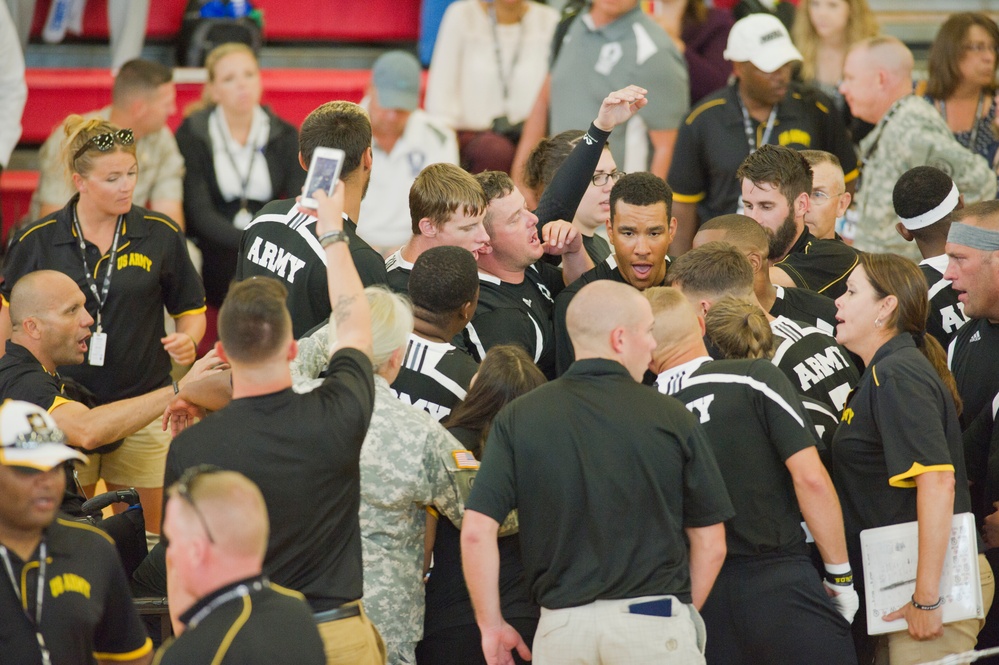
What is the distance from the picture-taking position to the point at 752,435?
11.6ft

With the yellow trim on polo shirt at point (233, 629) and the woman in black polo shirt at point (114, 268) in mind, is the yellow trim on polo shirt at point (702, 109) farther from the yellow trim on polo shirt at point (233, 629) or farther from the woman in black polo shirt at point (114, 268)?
the yellow trim on polo shirt at point (233, 629)

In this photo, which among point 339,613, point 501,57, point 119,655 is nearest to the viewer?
point 119,655

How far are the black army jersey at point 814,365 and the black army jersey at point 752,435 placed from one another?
0.53 m

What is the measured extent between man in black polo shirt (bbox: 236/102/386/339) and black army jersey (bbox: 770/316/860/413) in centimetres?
139

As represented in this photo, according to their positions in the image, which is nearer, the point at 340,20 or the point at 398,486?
the point at 398,486

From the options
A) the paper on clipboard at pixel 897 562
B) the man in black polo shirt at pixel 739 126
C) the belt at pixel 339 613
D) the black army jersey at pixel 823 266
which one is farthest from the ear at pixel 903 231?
the belt at pixel 339 613

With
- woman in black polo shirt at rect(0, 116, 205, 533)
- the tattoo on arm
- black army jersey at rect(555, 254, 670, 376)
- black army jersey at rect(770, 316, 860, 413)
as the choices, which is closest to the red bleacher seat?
woman in black polo shirt at rect(0, 116, 205, 533)

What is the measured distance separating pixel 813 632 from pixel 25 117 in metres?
6.57

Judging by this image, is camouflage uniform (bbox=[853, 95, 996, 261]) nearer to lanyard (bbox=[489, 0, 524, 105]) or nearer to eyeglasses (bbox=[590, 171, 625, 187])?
eyeglasses (bbox=[590, 171, 625, 187])

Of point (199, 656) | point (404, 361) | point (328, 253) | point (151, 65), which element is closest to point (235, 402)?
point (328, 253)

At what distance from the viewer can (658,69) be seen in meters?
6.90

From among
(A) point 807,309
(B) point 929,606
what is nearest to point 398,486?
(B) point 929,606

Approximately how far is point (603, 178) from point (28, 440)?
2.92 meters

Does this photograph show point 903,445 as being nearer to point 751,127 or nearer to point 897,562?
point 897,562
